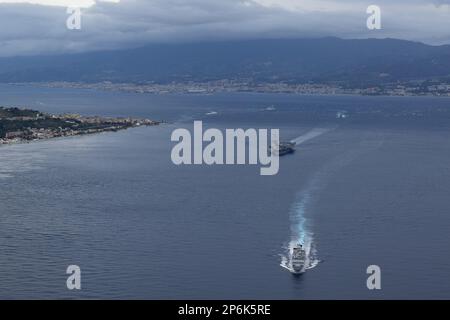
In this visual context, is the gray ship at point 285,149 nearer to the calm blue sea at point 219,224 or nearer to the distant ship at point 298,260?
the calm blue sea at point 219,224

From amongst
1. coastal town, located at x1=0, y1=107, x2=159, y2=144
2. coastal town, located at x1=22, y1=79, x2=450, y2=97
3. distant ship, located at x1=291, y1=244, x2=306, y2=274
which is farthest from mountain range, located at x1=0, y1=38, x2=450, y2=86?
distant ship, located at x1=291, y1=244, x2=306, y2=274

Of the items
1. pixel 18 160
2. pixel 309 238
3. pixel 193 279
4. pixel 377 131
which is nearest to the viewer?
pixel 193 279

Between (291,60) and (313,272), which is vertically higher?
(291,60)

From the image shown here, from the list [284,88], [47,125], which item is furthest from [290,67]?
[47,125]

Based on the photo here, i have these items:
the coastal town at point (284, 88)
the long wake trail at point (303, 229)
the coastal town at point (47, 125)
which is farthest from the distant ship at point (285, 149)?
the coastal town at point (284, 88)

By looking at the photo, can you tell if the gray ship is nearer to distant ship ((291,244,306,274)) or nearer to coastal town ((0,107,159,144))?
coastal town ((0,107,159,144))
